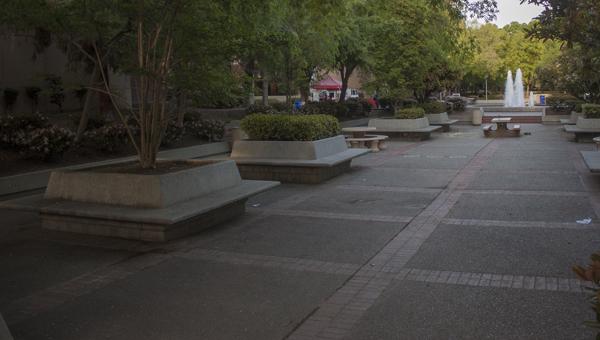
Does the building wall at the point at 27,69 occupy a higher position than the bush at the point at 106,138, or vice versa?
the building wall at the point at 27,69

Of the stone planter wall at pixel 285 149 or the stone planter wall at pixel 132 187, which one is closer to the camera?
the stone planter wall at pixel 132 187

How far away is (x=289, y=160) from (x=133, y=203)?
5.03 m

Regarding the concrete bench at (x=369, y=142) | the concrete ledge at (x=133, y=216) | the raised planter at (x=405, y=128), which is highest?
the raised planter at (x=405, y=128)

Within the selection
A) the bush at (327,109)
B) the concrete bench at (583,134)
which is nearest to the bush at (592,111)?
the concrete bench at (583,134)

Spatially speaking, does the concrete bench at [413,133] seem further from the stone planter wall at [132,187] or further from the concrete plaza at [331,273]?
the stone planter wall at [132,187]

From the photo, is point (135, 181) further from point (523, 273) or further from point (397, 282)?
point (523, 273)

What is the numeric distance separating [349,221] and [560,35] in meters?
4.40

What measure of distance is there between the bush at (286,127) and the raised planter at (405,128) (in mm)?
10171

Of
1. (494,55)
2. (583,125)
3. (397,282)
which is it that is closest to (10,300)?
(397,282)

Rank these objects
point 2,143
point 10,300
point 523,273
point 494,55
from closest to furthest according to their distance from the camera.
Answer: point 10,300 → point 523,273 → point 2,143 → point 494,55

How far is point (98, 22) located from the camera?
857 cm

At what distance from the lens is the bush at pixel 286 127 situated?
12797 millimetres

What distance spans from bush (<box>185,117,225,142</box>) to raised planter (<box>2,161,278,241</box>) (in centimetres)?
1152

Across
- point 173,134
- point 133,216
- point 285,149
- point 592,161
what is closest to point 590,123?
point 592,161
